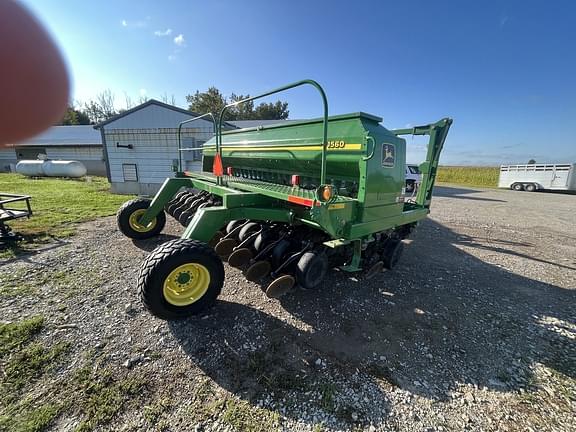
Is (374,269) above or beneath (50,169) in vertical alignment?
beneath

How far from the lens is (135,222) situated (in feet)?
16.3

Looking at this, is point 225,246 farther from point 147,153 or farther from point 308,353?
point 147,153

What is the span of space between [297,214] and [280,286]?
3.02 feet

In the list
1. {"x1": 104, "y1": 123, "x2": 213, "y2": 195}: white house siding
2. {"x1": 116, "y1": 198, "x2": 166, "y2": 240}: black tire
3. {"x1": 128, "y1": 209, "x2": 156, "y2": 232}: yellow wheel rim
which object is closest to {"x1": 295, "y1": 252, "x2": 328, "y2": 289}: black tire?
{"x1": 116, "y1": 198, "x2": 166, "y2": 240}: black tire

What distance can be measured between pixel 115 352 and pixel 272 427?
1.55m

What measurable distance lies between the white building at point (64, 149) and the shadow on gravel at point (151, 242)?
21.7 metres

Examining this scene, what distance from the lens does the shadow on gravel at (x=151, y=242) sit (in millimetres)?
4777

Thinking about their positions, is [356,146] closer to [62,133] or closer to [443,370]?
[443,370]

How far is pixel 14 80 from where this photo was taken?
369 inches

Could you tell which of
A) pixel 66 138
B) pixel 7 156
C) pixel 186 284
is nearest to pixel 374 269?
pixel 186 284

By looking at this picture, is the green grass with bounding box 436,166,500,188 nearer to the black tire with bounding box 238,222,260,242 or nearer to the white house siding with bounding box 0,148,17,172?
the black tire with bounding box 238,222,260,242

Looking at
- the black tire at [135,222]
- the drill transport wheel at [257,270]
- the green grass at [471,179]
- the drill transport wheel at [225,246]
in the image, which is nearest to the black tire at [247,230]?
the drill transport wheel at [225,246]

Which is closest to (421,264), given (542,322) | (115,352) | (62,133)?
(542,322)

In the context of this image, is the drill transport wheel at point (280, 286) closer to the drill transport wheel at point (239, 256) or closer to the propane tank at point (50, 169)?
the drill transport wheel at point (239, 256)
